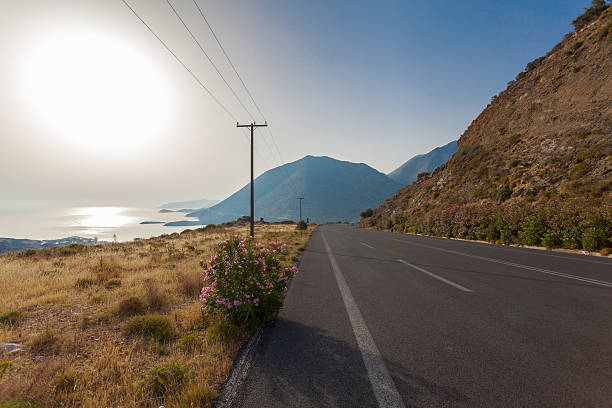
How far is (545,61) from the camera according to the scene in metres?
34.2

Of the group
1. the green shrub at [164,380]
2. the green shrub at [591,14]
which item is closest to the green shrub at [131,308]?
the green shrub at [164,380]

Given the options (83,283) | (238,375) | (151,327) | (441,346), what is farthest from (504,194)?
(83,283)

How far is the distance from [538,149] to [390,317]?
97.6 feet

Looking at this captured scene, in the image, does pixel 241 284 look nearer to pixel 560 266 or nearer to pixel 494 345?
pixel 494 345

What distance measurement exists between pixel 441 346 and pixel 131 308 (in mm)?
5723

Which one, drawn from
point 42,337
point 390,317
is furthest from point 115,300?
point 390,317

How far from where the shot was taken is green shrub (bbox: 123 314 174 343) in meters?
4.18

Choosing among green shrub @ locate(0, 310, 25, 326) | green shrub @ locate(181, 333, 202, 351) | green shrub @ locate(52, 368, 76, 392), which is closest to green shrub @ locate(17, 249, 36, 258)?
green shrub @ locate(0, 310, 25, 326)

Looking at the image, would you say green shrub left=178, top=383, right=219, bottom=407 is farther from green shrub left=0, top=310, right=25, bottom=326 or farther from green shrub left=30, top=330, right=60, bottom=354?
green shrub left=0, top=310, right=25, bottom=326

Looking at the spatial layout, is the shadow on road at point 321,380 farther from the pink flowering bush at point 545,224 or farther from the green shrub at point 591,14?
the green shrub at point 591,14

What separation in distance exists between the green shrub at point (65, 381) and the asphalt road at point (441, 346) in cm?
195

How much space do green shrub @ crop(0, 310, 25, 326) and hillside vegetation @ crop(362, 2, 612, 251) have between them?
18.3 meters

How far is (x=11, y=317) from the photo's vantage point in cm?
496

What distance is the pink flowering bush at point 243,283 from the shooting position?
4242 mm
